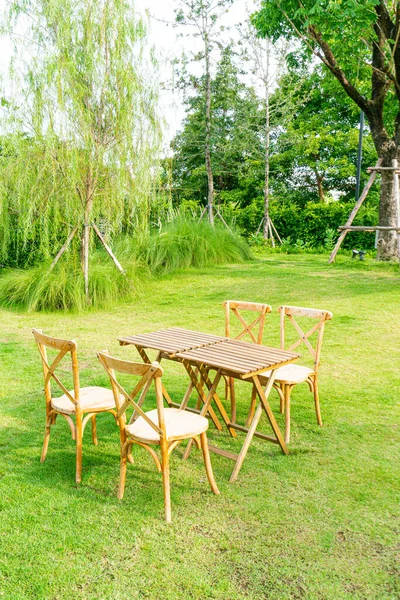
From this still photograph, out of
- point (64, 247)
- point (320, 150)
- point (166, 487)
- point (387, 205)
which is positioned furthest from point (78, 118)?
point (320, 150)

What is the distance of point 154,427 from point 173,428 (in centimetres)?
22

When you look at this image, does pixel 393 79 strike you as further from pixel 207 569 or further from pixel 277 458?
pixel 207 569

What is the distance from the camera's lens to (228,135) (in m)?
22.2

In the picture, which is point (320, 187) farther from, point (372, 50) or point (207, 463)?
point (207, 463)

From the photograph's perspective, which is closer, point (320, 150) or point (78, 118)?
point (78, 118)

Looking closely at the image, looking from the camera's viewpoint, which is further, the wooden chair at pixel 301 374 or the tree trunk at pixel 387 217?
the tree trunk at pixel 387 217

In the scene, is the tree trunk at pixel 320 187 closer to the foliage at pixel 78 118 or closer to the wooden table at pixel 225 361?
the foliage at pixel 78 118

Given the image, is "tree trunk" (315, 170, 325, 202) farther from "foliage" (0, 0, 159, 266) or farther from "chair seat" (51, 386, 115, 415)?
"chair seat" (51, 386, 115, 415)

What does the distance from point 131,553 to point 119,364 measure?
3.39ft

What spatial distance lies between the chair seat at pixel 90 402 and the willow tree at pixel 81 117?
18.9 feet

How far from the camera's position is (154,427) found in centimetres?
316

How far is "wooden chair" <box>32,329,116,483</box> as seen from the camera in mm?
3572

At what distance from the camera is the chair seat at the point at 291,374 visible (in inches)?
168

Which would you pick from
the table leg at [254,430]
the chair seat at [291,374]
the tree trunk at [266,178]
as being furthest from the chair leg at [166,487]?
the tree trunk at [266,178]
